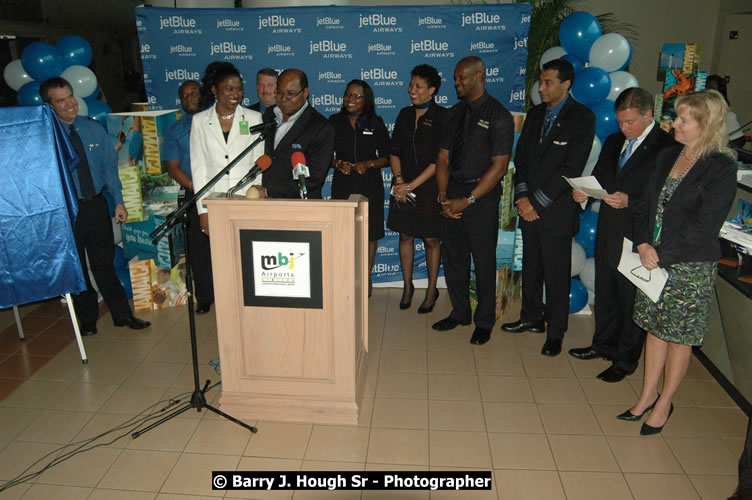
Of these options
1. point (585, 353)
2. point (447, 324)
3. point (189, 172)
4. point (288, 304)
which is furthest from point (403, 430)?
point (189, 172)

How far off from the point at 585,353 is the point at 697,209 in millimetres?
1544

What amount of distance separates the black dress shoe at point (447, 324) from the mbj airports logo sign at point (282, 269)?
1.72 meters

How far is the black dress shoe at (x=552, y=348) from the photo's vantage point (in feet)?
13.1

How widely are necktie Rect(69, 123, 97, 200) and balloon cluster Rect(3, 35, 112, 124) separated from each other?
0.92 metres

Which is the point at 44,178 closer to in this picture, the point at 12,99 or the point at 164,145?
the point at 164,145

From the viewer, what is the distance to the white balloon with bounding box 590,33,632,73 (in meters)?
4.24

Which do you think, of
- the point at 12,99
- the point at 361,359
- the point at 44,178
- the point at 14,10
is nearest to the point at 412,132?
the point at 361,359

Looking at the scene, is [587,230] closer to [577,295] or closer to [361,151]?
[577,295]


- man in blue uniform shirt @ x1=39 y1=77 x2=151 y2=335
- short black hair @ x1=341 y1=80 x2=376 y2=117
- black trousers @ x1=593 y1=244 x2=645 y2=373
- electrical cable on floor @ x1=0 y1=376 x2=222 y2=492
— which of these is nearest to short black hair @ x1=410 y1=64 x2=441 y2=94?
short black hair @ x1=341 y1=80 x2=376 y2=117

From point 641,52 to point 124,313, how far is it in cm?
805

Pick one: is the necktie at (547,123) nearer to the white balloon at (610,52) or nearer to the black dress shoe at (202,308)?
the white balloon at (610,52)

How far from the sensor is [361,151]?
A: 4.53 metres

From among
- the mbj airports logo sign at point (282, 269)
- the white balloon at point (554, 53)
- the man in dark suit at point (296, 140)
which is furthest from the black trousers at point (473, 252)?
the mbj airports logo sign at point (282, 269)

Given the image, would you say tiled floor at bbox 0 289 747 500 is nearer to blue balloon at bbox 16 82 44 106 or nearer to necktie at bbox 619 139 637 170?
necktie at bbox 619 139 637 170
